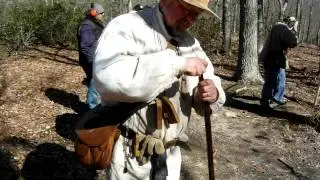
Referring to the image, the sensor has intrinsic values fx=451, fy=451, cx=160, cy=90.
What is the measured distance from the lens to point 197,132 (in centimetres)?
797

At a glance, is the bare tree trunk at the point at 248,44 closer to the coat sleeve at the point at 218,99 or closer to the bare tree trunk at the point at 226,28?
the bare tree trunk at the point at 226,28

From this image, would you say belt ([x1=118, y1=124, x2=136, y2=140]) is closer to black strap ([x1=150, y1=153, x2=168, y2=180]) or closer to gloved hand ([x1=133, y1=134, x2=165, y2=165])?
gloved hand ([x1=133, y1=134, x2=165, y2=165])

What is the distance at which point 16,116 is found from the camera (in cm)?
866

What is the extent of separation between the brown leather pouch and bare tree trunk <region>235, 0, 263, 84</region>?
354 inches

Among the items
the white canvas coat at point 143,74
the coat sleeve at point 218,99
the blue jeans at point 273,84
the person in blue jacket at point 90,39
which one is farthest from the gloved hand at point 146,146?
the blue jeans at point 273,84

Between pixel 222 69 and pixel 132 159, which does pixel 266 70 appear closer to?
pixel 222 69

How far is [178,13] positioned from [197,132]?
5679mm

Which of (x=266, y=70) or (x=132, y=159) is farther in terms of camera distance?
(x=266, y=70)

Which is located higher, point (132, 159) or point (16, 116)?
point (132, 159)

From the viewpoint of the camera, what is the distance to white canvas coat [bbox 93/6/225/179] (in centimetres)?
224

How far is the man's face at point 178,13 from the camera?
2.38 metres

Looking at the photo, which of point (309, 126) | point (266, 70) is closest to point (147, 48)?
point (309, 126)

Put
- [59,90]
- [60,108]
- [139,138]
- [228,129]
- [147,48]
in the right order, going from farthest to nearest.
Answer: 1. [59,90]
2. [60,108]
3. [228,129]
4. [139,138]
5. [147,48]

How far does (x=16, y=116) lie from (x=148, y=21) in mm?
6729
